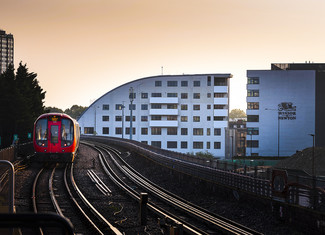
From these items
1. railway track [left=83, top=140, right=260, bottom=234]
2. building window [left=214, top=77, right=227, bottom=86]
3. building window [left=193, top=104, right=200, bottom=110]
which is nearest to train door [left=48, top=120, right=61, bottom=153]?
railway track [left=83, top=140, right=260, bottom=234]

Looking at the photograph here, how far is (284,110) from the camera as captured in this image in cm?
8856

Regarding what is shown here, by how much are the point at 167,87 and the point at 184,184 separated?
2578 inches

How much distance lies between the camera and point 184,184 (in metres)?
27.1

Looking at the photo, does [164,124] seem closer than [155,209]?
No

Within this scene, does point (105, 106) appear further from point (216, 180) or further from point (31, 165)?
point (216, 180)

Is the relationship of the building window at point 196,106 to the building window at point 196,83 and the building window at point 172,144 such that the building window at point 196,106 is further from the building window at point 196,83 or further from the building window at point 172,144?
the building window at point 172,144

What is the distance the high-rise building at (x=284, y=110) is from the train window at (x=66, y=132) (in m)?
61.9

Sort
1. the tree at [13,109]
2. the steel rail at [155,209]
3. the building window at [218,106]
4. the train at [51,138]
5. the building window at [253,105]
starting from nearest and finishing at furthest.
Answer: the steel rail at [155,209] < the train at [51,138] < the tree at [13,109] < the building window at [253,105] < the building window at [218,106]

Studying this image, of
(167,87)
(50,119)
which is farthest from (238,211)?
(167,87)

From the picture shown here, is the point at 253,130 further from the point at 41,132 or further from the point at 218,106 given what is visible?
the point at 41,132

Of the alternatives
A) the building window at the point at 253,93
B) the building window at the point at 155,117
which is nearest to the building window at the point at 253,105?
the building window at the point at 253,93

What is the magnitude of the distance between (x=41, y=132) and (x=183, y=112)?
62.8m

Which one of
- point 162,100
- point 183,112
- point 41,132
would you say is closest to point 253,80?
point 183,112

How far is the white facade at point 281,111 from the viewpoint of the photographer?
88250 millimetres
